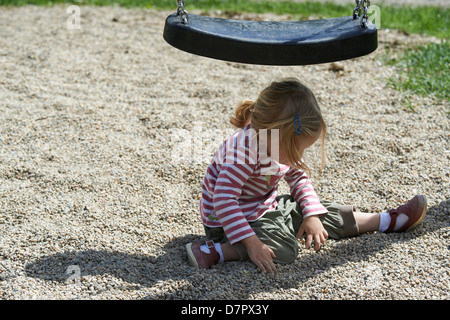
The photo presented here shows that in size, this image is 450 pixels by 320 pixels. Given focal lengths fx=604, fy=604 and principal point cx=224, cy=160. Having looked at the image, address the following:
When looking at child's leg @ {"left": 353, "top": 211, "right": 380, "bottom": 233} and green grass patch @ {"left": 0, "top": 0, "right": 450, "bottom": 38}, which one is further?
green grass patch @ {"left": 0, "top": 0, "right": 450, "bottom": 38}

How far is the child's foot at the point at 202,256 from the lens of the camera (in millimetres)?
2271

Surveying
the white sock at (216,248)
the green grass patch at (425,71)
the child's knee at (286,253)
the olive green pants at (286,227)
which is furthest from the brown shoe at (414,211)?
the green grass patch at (425,71)

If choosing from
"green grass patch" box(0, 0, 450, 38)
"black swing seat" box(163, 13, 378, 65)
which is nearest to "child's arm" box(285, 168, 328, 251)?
"black swing seat" box(163, 13, 378, 65)

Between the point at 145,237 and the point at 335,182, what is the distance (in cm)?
99

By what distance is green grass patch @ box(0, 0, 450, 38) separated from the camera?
5.20 metres

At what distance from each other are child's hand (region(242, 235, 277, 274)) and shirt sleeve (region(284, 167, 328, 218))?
0.27 meters

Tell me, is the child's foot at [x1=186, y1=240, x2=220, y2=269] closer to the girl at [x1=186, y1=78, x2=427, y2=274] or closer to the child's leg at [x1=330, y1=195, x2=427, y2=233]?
the girl at [x1=186, y1=78, x2=427, y2=274]

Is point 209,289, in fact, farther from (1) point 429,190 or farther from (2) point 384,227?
(1) point 429,190

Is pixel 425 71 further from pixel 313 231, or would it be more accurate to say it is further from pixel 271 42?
pixel 271 42

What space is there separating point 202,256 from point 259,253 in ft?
0.71

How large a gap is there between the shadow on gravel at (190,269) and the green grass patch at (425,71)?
167cm

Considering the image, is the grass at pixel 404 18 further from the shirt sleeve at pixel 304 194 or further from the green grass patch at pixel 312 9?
the shirt sleeve at pixel 304 194

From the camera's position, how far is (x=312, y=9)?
5.62 metres

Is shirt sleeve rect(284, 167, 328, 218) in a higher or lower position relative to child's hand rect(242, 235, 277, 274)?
higher
